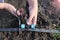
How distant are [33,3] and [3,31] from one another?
51cm

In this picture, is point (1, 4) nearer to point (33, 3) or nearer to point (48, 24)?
point (33, 3)

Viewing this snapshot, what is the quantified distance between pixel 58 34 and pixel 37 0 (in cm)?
49

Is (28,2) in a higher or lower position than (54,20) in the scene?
higher

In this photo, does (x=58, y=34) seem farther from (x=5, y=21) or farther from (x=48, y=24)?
(x=5, y=21)

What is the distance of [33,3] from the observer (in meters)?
3.71

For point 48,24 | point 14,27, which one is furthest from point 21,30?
point 48,24

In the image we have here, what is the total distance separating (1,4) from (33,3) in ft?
1.29

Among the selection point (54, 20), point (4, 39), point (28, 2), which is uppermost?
point (28, 2)

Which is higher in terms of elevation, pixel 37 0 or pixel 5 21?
pixel 37 0

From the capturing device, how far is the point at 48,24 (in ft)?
12.3

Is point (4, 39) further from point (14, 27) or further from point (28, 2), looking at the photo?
point (28, 2)

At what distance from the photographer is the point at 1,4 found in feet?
12.2

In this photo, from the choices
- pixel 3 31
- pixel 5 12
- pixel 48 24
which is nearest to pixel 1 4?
pixel 5 12

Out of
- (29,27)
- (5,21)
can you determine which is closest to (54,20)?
(29,27)
